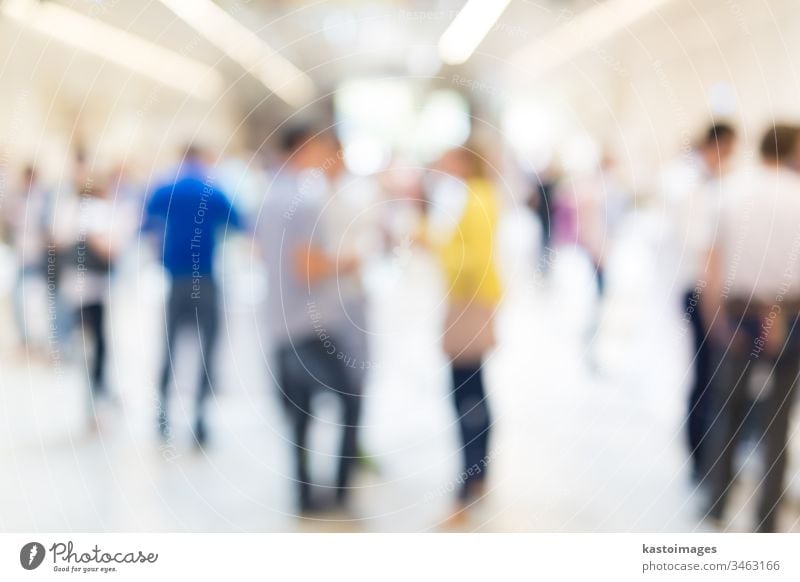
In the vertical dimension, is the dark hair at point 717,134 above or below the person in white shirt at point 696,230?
above

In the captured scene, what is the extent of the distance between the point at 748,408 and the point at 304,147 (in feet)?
2.31

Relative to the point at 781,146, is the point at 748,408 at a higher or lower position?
lower

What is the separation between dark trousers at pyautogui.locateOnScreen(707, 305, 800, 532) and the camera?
91 centimetres

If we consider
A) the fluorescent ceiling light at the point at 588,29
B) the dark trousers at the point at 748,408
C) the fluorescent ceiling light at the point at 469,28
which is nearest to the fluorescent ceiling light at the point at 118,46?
the fluorescent ceiling light at the point at 469,28

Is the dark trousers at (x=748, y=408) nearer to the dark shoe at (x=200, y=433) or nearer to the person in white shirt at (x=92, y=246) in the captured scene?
the dark shoe at (x=200, y=433)

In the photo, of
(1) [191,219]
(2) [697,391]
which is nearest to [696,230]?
(2) [697,391]

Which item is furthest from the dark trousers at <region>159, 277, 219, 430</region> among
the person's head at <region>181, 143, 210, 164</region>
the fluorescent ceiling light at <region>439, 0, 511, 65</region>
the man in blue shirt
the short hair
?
the short hair

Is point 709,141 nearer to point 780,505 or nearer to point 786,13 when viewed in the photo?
point 786,13

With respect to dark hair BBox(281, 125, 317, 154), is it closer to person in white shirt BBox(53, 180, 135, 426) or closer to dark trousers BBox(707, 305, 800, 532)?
person in white shirt BBox(53, 180, 135, 426)

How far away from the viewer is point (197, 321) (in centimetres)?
89

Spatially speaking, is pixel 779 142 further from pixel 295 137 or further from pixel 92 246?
pixel 92 246

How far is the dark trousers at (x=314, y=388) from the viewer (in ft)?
2.95

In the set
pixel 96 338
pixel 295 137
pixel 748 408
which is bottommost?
pixel 748 408
